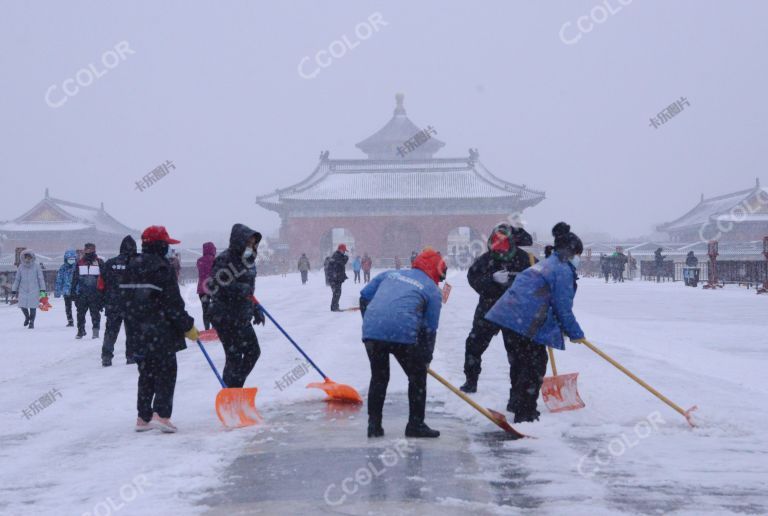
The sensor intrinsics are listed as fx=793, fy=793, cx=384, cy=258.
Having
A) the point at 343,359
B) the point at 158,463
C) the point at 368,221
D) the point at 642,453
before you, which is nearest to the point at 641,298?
the point at 343,359

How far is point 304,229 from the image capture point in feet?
186

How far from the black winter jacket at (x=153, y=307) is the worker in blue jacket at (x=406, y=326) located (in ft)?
4.64

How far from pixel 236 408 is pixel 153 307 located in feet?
3.13

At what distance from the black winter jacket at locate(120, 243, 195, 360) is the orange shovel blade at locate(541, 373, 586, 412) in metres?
2.80

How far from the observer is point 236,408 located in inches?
229

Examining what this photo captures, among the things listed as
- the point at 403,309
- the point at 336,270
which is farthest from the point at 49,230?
the point at 403,309

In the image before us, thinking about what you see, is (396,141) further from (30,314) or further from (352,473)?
(352,473)

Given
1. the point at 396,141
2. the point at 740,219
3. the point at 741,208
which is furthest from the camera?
the point at 396,141

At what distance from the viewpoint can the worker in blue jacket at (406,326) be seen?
507cm

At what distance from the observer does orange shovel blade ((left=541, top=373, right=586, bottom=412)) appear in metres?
6.23

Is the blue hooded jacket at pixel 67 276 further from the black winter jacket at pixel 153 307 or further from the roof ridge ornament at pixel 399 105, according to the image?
the roof ridge ornament at pixel 399 105

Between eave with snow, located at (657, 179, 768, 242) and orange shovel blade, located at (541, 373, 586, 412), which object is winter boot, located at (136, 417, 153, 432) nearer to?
orange shovel blade, located at (541, 373, 586, 412)

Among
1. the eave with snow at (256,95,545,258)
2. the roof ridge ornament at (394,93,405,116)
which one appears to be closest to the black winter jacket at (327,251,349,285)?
the eave with snow at (256,95,545,258)

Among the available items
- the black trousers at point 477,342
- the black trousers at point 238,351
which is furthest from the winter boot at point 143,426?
the black trousers at point 477,342
